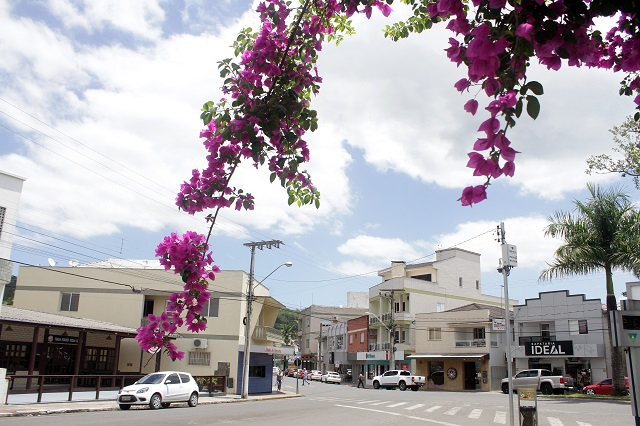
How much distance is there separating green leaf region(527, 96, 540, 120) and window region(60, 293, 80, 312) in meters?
39.8

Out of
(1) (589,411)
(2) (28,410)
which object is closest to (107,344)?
(2) (28,410)

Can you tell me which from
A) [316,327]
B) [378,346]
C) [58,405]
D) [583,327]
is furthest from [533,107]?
[316,327]

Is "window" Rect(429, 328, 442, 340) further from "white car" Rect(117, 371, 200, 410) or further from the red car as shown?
"white car" Rect(117, 371, 200, 410)

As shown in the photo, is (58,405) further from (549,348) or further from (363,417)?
(549,348)

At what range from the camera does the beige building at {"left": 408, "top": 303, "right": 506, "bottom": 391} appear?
47344mm

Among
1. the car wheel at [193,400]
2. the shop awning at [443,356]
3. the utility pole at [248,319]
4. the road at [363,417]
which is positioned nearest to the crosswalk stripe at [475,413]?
the road at [363,417]

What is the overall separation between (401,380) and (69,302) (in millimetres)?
26596

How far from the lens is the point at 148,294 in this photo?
3781 centimetres

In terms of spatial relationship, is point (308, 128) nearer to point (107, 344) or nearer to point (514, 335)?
point (107, 344)

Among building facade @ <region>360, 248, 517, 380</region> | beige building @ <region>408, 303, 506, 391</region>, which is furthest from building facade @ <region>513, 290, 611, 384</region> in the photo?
building facade @ <region>360, 248, 517, 380</region>

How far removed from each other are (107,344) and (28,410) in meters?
17.1

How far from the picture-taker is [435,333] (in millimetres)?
52406

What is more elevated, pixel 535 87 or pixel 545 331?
pixel 545 331

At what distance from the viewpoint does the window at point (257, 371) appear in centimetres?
3878
